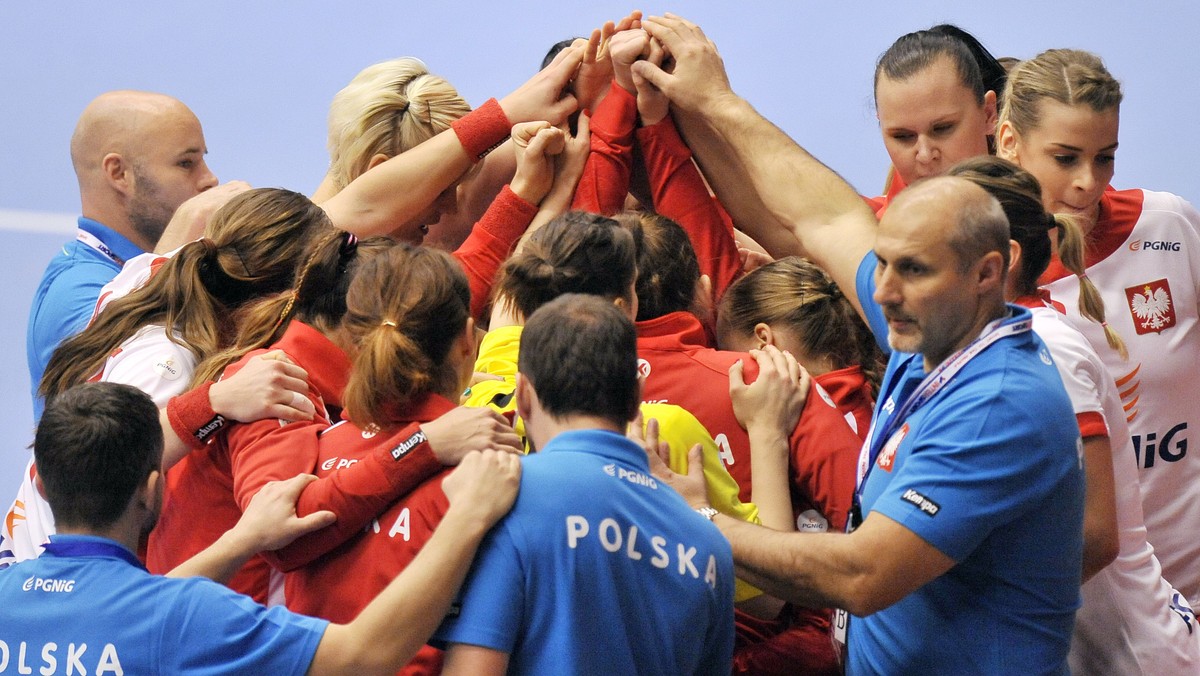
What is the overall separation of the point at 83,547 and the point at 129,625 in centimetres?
16

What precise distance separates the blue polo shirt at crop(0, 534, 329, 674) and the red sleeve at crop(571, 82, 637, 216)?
5.12 ft

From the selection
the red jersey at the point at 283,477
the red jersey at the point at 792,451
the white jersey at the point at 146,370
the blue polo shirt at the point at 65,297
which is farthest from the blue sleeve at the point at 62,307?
the red jersey at the point at 792,451

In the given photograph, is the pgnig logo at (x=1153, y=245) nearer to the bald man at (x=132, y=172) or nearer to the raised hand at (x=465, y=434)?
the raised hand at (x=465, y=434)

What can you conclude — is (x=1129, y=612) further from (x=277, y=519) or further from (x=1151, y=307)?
(x=277, y=519)

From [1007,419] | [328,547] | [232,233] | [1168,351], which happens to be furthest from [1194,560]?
[232,233]

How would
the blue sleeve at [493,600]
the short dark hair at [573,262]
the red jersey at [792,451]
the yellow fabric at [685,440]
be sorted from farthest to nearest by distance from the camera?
1. the red jersey at [792,451]
2. the short dark hair at [573,262]
3. the yellow fabric at [685,440]
4. the blue sleeve at [493,600]

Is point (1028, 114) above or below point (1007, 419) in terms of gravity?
above

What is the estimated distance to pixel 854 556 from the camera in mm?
2094

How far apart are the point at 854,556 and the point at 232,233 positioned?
59.5 inches

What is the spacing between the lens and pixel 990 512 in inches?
81.4

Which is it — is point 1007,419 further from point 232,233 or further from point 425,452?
point 232,233

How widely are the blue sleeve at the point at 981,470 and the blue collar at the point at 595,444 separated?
46cm

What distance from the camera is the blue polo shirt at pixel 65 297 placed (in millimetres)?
3723

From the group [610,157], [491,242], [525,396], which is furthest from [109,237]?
[525,396]
